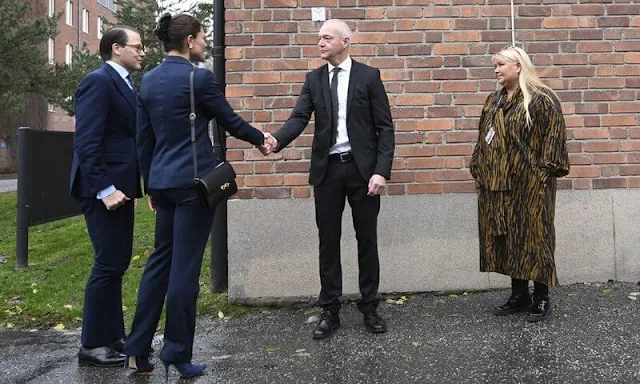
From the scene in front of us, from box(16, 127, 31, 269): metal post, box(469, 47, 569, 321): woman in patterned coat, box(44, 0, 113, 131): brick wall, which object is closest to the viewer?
box(469, 47, 569, 321): woman in patterned coat

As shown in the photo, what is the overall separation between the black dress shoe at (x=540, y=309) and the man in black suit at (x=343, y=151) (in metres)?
1.00

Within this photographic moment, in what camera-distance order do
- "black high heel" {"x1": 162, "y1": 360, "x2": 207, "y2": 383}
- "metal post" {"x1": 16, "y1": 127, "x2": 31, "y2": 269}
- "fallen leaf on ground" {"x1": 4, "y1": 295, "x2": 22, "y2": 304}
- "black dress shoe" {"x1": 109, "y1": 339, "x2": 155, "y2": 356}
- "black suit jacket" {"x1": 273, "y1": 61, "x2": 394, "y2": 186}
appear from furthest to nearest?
"metal post" {"x1": 16, "y1": 127, "x2": 31, "y2": 269}
"fallen leaf on ground" {"x1": 4, "y1": 295, "x2": 22, "y2": 304}
"black suit jacket" {"x1": 273, "y1": 61, "x2": 394, "y2": 186}
"black dress shoe" {"x1": 109, "y1": 339, "x2": 155, "y2": 356}
"black high heel" {"x1": 162, "y1": 360, "x2": 207, "y2": 383}

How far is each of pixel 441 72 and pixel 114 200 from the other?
265 centimetres

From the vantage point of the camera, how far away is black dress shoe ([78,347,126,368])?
3.70 metres

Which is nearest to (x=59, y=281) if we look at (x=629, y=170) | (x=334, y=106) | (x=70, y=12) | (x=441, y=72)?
(x=334, y=106)

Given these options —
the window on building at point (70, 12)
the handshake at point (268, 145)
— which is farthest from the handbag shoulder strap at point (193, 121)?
the window on building at point (70, 12)

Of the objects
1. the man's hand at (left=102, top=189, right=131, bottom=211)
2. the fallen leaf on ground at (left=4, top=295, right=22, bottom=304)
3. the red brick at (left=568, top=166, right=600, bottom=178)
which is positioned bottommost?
the fallen leaf on ground at (left=4, top=295, right=22, bottom=304)

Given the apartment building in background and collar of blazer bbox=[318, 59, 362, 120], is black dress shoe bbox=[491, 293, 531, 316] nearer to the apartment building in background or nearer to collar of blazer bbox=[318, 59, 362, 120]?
collar of blazer bbox=[318, 59, 362, 120]

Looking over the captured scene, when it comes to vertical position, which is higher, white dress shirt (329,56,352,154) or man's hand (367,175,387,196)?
white dress shirt (329,56,352,154)

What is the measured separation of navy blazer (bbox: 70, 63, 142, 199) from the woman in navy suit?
26cm

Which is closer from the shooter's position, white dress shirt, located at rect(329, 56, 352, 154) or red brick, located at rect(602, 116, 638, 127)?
white dress shirt, located at rect(329, 56, 352, 154)

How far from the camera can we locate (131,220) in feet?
12.7

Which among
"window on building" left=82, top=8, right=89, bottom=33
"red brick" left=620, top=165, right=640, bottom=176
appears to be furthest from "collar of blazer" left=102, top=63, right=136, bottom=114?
"window on building" left=82, top=8, right=89, bottom=33

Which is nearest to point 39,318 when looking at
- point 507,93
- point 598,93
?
point 507,93
